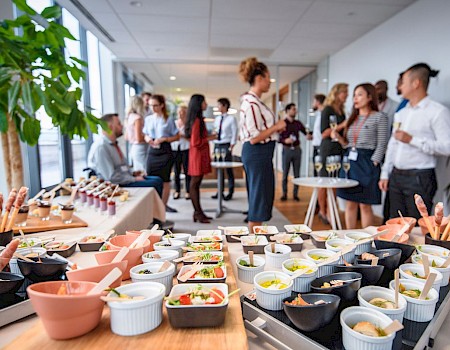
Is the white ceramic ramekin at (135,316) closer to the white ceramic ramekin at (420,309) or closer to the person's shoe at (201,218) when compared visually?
the white ceramic ramekin at (420,309)

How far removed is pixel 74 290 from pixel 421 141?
229 centimetres

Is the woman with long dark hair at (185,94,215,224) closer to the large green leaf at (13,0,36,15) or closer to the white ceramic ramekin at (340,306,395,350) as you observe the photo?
the large green leaf at (13,0,36,15)

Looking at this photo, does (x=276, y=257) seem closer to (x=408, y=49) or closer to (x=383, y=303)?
(x=383, y=303)

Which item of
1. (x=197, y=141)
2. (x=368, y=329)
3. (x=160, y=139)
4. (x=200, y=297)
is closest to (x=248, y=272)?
(x=200, y=297)

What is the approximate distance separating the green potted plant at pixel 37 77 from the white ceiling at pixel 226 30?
7.44 feet

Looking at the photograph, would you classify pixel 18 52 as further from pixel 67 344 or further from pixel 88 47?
pixel 88 47

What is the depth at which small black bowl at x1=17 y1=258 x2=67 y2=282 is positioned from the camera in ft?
2.68

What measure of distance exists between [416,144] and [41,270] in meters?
2.30

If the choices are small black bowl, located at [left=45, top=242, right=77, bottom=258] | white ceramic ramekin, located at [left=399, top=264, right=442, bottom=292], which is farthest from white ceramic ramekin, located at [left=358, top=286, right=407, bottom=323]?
small black bowl, located at [left=45, top=242, right=77, bottom=258]

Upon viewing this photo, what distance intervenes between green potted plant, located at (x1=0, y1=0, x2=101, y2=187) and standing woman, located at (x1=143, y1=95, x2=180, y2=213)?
2.29 m

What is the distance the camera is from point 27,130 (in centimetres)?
139

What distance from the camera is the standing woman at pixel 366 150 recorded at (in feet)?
8.43

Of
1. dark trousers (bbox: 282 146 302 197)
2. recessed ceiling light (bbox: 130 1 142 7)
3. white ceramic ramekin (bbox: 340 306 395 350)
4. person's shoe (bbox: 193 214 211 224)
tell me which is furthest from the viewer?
dark trousers (bbox: 282 146 302 197)

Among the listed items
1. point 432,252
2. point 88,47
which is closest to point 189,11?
point 88,47
